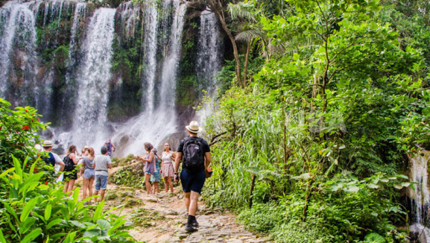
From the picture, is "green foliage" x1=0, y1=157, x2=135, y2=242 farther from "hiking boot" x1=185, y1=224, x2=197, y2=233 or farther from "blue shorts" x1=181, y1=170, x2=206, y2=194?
"blue shorts" x1=181, y1=170, x2=206, y2=194

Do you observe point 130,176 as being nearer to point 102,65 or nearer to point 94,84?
point 94,84

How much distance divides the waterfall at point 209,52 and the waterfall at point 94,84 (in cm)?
622

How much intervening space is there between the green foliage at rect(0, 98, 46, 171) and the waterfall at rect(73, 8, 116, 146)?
1668cm

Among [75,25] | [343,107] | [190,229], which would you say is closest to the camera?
[343,107]

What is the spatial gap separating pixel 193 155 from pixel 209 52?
14579 mm

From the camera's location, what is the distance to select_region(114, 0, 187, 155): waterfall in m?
17.8

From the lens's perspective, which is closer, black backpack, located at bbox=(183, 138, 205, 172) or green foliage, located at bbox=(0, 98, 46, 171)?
green foliage, located at bbox=(0, 98, 46, 171)

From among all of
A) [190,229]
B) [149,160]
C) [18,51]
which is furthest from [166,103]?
[190,229]

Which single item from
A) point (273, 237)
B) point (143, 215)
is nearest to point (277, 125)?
point (273, 237)

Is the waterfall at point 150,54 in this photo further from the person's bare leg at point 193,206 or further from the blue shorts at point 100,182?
the person's bare leg at point 193,206

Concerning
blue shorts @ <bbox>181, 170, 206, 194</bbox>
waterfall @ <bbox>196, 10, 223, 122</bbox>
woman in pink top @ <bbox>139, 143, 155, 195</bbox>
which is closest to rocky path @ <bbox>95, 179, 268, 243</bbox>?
blue shorts @ <bbox>181, 170, 206, 194</bbox>

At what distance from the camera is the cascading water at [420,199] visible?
Result: 5523mm

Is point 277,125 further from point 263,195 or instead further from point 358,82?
point 358,82

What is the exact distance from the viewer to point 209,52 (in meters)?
17.8
